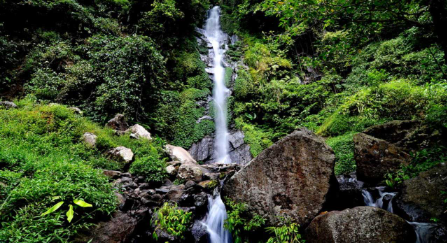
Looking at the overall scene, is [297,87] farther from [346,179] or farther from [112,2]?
[112,2]

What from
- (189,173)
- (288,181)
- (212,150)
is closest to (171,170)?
(189,173)

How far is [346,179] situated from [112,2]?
17.7m

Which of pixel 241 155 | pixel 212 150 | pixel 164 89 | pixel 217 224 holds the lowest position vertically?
pixel 217 224

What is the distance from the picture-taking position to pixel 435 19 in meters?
2.33

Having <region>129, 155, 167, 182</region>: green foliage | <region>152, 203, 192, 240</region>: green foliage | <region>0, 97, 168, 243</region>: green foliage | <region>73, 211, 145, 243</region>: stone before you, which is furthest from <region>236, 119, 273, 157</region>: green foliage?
<region>0, 97, 168, 243</region>: green foliage

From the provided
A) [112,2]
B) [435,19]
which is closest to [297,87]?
[435,19]

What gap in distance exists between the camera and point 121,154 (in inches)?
258

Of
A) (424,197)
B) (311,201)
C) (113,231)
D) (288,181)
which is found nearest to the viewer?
(113,231)

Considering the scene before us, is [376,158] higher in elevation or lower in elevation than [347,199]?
higher

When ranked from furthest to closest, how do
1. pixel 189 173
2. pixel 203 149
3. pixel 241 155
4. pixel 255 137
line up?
pixel 255 137, pixel 203 149, pixel 241 155, pixel 189 173

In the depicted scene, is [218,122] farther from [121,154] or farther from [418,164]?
[418,164]

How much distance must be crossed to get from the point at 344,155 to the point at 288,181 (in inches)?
154

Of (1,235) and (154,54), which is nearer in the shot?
(1,235)

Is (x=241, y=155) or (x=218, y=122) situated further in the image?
(x=218, y=122)
